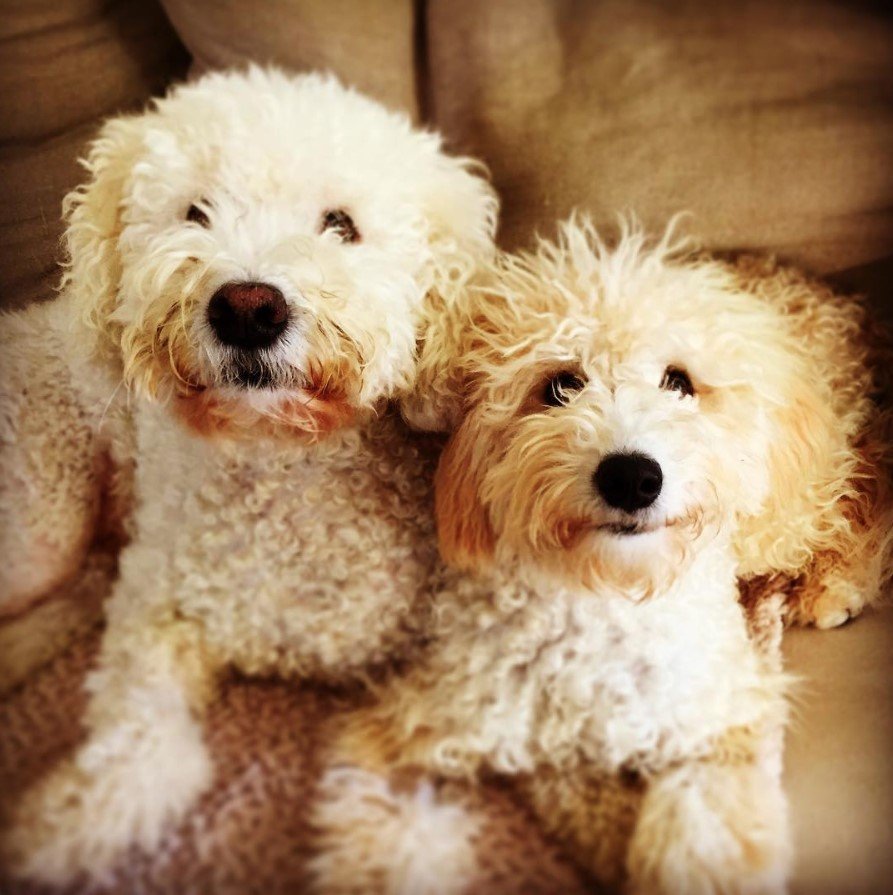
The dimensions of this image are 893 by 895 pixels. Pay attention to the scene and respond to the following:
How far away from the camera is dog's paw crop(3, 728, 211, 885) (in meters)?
0.64

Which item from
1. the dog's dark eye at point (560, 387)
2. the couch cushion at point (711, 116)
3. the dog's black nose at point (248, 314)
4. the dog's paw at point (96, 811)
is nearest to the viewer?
the dog's paw at point (96, 811)

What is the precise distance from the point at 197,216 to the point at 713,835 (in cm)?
77

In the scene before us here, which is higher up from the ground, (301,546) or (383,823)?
(301,546)

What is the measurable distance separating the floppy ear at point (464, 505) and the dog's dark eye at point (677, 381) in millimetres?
200

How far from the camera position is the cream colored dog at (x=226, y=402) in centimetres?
75

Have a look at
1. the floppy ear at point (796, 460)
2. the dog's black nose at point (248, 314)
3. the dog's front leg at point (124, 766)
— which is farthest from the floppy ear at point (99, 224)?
the floppy ear at point (796, 460)

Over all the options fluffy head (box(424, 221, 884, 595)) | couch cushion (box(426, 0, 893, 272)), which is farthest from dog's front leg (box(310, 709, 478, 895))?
couch cushion (box(426, 0, 893, 272))

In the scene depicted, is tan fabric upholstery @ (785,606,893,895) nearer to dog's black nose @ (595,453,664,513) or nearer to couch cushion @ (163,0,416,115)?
dog's black nose @ (595,453,664,513)

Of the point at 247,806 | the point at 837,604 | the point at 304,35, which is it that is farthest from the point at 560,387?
the point at 304,35

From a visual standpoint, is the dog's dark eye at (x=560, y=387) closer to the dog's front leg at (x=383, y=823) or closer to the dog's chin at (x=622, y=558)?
the dog's chin at (x=622, y=558)

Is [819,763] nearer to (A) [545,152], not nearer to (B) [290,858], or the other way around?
(B) [290,858]

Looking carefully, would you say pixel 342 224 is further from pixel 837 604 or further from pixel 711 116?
pixel 837 604

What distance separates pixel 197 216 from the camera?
2.82 ft

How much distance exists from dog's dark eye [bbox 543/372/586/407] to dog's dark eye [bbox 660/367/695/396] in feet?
0.28
